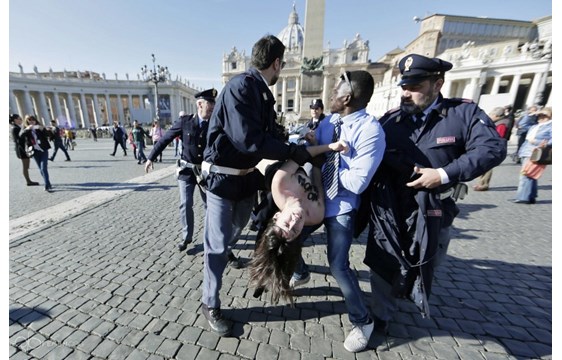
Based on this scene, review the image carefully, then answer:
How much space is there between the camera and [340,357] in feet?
6.34

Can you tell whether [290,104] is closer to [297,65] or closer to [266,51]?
[297,65]

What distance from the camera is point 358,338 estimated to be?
1996mm

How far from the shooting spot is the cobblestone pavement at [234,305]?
2012 millimetres

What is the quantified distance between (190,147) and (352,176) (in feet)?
8.23

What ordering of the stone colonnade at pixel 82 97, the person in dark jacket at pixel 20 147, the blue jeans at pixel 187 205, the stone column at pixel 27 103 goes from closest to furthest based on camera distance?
the blue jeans at pixel 187 205 < the person in dark jacket at pixel 20 147 < the stone colonnade at pixel 82 97 < the stone column at pixel 27 103

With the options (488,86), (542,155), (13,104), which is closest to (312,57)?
(542,155)

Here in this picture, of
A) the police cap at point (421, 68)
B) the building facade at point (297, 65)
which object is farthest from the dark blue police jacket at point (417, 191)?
the building facade at point (297, 65)

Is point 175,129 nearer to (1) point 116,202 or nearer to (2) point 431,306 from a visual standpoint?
(1) point 116,202

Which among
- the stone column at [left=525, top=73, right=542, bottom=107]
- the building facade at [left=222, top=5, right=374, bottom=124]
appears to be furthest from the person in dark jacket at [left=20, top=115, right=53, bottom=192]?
the building facade at [left=222, top=5, right=374, bottom=124]

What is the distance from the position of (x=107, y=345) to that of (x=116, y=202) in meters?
4.67

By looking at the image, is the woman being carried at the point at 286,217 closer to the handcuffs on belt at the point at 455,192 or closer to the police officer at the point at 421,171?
the police officer at the point at 421,171

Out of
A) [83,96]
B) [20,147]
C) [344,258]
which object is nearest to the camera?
[344,258]

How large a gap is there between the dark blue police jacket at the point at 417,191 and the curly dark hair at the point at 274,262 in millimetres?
769

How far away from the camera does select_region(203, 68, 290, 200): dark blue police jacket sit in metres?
1.66
